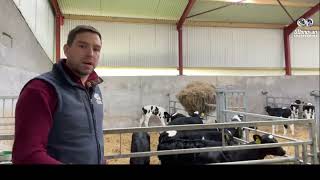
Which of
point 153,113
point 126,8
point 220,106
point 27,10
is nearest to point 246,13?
point 126,8

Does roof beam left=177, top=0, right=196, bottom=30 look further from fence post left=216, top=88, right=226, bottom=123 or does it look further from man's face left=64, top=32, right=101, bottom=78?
man's face left=64, top=32, right=101, bottom=78

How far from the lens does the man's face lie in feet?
3.63

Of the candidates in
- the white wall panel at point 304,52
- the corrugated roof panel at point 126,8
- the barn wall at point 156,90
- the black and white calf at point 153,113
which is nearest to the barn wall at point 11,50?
the black and white calf at point 153,113

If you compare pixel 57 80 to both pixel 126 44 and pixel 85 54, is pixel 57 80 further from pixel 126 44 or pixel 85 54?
pixel 126 44

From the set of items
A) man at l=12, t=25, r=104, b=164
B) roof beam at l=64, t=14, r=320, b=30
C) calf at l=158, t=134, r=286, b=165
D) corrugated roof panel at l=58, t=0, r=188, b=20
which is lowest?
calf at l=158, t=134, r=286, b=165

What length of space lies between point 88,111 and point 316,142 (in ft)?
7.49

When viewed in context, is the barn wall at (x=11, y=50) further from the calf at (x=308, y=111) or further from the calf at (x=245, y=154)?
the calf at (x=308, y=111)

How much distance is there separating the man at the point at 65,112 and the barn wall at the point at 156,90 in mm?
8117

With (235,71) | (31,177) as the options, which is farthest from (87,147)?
(235,71)

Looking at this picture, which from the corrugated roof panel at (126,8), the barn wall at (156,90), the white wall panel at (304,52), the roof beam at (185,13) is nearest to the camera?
the barn wall at (156,90)

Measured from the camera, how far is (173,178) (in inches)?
16.4

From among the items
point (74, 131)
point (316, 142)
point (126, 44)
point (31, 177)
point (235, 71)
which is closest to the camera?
point (31, 177)

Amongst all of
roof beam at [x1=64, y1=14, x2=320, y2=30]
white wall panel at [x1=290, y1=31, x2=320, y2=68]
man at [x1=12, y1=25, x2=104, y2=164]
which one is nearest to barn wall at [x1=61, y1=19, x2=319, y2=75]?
white wall panel at [x1=290, y1=31, x2=320, y2=68]

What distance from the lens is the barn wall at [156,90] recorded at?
9305 millimetres
